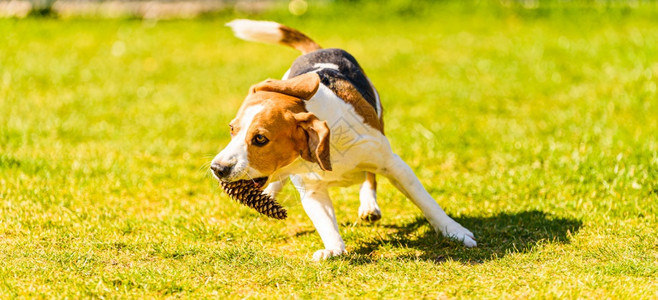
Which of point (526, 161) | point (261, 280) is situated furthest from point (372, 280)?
point (526, 161)

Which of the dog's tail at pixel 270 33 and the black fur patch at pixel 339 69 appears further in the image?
the dog's tail at pixel 270 33

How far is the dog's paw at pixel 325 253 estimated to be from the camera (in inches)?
174

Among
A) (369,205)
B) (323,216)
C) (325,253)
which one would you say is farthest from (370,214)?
(325,253)

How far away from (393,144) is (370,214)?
7.33ft

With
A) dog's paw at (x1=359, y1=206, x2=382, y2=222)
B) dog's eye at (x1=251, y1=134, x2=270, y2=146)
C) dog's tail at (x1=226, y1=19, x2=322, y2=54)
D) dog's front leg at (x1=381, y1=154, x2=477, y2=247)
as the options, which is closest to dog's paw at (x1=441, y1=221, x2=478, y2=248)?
dog's front leg at (x1=381, y1=154, x2=477, y2=247)

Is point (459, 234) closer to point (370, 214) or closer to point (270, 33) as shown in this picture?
point (370, 214)

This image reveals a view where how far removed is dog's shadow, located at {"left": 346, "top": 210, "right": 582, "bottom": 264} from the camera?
4609mm

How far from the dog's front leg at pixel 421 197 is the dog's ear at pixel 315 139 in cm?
76

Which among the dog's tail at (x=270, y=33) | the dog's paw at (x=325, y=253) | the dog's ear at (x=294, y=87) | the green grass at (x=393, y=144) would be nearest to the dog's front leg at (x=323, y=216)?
the dog's paw at (x=325, y=253)

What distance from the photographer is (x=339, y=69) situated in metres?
4.84

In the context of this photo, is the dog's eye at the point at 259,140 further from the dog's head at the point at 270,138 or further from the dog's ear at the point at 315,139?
the dog's ear at the point at 315,139

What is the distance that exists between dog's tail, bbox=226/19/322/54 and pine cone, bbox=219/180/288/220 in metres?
1.63

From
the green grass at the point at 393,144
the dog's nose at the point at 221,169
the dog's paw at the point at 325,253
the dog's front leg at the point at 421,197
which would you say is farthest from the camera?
the dog's front leg at the point at 421,197

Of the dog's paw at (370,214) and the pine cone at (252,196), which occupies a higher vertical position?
the pine cone at (252,196)
